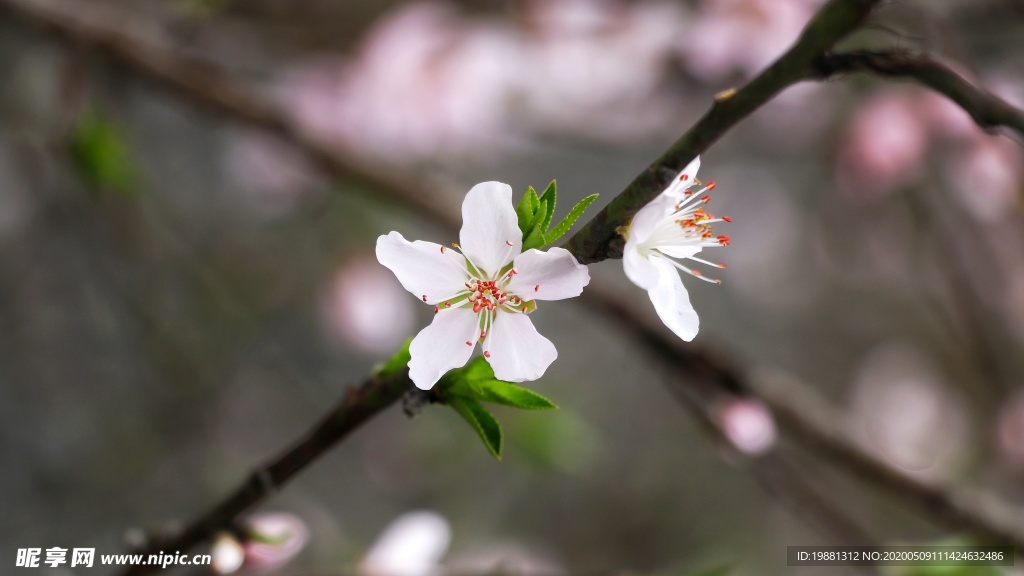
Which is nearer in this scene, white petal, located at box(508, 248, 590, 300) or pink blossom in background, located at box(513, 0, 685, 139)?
white petal, located at box(508, 248, 590, 300)

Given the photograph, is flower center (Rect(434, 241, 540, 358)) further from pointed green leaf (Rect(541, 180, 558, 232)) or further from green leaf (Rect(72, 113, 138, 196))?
green leaf (Rect(72, 113, 138, 196))

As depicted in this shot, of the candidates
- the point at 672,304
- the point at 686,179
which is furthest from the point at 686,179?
the point at 672,304

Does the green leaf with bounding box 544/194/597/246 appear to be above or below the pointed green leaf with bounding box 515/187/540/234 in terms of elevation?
below

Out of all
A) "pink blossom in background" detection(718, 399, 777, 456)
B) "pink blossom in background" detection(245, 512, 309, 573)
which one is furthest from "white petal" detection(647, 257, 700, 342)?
"pink blossom in background" detection(718, 399, 777, 456)

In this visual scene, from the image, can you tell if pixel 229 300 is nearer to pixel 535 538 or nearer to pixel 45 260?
pixel 45 260

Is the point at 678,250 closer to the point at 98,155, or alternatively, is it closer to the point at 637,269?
the point at 637,269

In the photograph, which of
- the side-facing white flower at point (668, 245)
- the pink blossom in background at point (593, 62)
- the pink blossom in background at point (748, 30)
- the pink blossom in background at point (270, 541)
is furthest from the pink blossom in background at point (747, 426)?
the pink blossom in background at point (593, 62)
